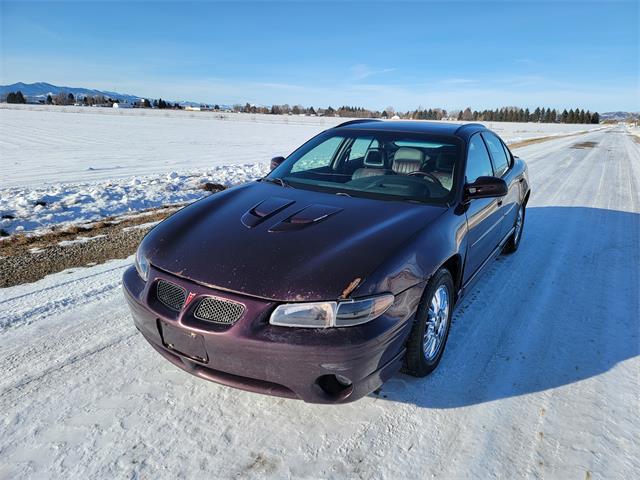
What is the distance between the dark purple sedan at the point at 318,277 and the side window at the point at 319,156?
34cm

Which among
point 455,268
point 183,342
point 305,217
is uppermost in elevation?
point 305,217

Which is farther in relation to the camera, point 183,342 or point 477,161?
point 477,161

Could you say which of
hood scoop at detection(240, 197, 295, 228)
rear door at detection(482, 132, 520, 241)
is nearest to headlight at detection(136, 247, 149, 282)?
hood scoop at detection(240, 197, 295, 228)

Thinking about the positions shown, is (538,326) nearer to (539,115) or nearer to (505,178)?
(505,178)

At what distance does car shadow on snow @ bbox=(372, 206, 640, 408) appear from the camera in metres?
2.62

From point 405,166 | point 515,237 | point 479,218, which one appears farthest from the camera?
point 515,237

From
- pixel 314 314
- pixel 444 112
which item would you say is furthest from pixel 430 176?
pixel 444 112

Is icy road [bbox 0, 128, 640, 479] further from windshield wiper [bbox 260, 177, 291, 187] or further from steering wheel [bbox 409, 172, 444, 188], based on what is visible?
windshield wiper [bbox 260, 177, 291, 187]

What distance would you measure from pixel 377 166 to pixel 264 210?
46.9 inches

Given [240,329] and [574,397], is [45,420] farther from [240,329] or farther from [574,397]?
[574,397]

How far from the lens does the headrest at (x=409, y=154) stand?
3473 mm

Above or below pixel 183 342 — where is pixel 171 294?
above

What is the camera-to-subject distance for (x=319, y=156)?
3848 millimetres

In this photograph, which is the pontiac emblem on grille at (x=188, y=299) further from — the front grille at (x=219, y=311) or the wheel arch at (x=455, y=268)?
the wheel arch at (x=455, y=268)
